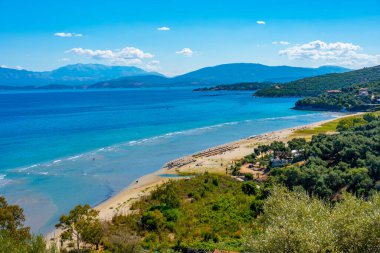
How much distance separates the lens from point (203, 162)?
2183 inches

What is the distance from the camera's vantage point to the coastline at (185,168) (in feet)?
118

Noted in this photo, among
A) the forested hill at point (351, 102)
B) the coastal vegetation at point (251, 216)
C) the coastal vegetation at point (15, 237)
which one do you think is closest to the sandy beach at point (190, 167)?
the coastal vegetation at point (251, 216)

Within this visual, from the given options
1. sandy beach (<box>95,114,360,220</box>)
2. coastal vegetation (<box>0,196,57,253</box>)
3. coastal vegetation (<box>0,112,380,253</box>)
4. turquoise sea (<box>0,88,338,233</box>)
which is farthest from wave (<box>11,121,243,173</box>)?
coastal vegetation (<box>0,196,57,253</box>)

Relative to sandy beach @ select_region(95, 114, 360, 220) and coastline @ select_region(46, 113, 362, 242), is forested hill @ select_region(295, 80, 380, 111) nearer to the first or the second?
coastline @ select_region(46, 113, 362, 242)

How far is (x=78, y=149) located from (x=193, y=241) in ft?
156

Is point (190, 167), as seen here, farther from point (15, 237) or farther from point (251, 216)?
point (15, 237)

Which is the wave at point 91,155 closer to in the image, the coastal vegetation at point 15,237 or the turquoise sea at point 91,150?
the turquoise sea at point 91,150

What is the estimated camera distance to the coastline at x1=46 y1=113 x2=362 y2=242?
36056 millimetres

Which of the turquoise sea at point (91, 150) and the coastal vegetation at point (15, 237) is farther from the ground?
the coastal vegetation at point (15, 237)

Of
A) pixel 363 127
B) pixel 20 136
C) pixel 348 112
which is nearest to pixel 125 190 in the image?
pixel 363 127

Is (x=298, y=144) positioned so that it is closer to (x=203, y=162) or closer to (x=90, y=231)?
(x=203, y=162)

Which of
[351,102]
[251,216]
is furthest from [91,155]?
[351,102]

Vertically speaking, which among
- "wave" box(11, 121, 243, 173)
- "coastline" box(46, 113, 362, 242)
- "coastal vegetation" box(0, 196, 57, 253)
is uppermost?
"coastal vegetation" box(0, 196, 57, 253)

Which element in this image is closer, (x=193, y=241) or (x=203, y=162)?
(x=193, y=241)
